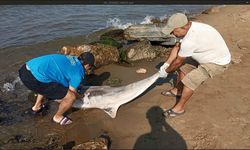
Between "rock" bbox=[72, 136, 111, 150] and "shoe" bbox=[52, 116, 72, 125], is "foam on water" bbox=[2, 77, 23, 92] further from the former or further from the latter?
"rock" bbox=[72, 136, 111, 150]

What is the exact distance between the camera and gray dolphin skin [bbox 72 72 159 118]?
283 inches

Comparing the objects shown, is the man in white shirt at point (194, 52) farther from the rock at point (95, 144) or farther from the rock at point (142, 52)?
the rock at point (142, 52)

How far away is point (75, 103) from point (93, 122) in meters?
0.66

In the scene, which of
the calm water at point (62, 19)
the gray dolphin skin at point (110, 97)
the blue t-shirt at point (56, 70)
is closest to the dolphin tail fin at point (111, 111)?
the gray dolphin skin at point (110, 97)

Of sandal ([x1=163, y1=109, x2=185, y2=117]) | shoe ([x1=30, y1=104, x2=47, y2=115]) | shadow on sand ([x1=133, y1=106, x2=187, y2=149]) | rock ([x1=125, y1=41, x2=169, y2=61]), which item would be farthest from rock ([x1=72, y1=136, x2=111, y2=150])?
rock ([x1=125, y1=41, x2=169, y2=61])

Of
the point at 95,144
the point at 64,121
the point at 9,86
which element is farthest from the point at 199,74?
the point at 9,86

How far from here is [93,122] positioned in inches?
273

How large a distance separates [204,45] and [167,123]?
167 centimetres

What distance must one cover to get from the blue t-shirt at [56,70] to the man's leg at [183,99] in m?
2.04

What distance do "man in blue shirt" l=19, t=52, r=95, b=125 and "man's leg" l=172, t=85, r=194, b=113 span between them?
6.31ft

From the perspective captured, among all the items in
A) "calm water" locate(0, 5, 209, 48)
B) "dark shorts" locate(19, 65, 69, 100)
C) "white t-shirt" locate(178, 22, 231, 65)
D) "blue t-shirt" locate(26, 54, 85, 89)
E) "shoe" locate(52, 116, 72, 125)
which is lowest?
"calm water" locate(0, 5, 209, 48)

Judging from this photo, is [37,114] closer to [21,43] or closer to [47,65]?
[47,65]

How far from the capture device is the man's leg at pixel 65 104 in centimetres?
674

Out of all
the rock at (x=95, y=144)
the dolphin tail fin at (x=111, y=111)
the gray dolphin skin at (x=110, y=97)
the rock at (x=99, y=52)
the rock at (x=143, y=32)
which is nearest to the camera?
the rock at (x=95, y=144)
